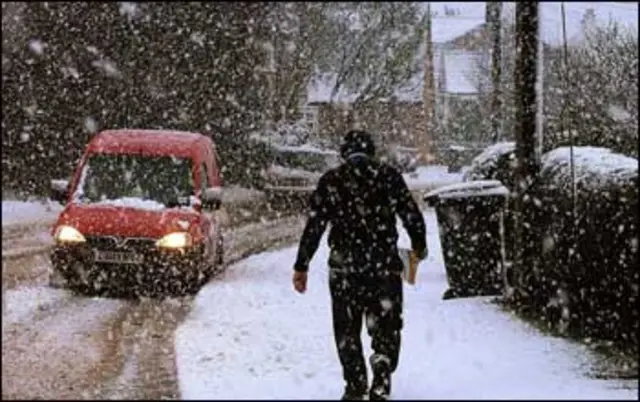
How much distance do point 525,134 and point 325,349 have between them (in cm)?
308

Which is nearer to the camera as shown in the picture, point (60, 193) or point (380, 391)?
point (380, 391)

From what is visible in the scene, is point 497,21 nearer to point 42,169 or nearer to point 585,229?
point 42,169

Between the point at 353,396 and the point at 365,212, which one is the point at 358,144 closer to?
the point at 365,212

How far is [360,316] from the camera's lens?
19.7ft

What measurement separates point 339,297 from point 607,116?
431 cm

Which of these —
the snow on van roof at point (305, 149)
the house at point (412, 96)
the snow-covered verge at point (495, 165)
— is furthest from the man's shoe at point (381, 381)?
the house at point (412, 96)

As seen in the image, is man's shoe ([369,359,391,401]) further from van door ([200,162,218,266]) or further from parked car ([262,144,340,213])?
parked car ([262,144,340,213])

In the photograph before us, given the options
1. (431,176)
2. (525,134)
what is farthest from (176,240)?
(431,176)

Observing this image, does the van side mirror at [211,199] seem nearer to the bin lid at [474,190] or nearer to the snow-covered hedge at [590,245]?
the bin lid at [474,190]

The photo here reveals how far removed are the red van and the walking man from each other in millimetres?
4578

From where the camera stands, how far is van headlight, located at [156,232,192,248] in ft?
33.7

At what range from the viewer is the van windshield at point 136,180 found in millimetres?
10953

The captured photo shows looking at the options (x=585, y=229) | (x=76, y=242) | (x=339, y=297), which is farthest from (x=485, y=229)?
(x=339, y=297)

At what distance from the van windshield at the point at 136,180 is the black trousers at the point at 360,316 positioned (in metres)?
5.17
